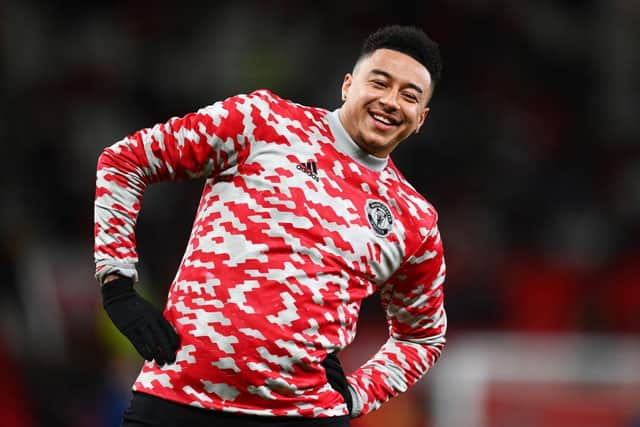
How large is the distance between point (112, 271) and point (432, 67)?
959 millimetres

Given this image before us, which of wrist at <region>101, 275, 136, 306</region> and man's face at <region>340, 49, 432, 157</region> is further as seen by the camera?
man's face at <region>340, 49, 432, 157</region>

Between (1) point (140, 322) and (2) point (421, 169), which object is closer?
(1) point (140, 322)

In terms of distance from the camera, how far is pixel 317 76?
9055mm

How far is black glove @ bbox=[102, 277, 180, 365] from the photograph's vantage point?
2531 millimetres

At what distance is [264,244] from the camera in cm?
258

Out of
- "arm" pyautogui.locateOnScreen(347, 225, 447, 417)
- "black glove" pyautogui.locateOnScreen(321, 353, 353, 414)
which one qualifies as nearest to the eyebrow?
"arm" pyautogui.locateOnScreen(347, 225, 447, 417)

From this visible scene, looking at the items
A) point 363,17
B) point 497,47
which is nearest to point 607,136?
point 497,47

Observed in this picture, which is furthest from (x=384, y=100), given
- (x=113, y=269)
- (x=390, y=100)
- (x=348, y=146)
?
(x=113, y=269)

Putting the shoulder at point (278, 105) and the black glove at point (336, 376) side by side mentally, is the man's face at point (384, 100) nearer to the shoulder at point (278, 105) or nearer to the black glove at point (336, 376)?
the shoulder at point (278, 105)

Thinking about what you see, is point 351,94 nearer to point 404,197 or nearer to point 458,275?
point 404,197

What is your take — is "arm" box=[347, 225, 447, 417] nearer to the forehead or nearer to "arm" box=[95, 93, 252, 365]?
the forehead

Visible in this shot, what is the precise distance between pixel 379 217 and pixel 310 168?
0.22 m

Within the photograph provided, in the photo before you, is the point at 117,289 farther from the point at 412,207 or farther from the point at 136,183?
the point at 412,207

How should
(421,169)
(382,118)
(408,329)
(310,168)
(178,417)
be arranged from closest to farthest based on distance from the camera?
1. (178,417)
2. (310,168)
3. (382,118)
4. (408,329)
5. (421,169)
